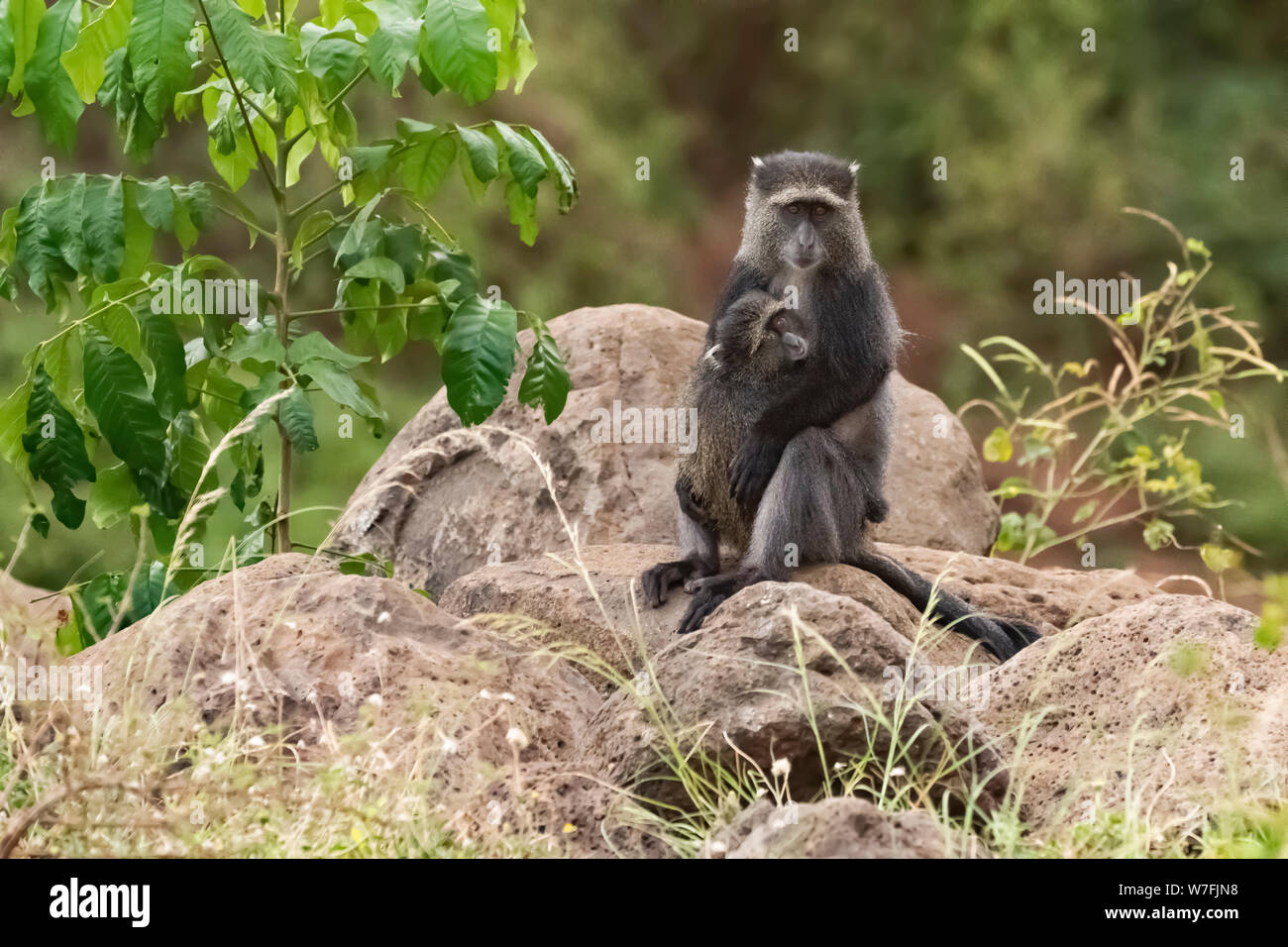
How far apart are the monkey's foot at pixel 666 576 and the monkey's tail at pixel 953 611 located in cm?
67

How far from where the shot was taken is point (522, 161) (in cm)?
568

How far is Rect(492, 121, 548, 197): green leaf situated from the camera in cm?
568

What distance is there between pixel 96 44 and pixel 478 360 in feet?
5.71

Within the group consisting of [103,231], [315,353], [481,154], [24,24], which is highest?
[24,24]

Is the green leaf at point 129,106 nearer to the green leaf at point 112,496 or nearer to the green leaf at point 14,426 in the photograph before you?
the green leaf at point 14,426

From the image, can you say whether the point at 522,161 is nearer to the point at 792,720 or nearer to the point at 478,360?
the point at 478,360

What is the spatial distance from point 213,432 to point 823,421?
4.93 m

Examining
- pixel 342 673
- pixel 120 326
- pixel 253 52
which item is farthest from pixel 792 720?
pixel 120 326

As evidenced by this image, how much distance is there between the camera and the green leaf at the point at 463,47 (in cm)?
485

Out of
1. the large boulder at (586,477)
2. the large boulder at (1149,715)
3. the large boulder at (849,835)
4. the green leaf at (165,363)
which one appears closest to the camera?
the large boulder at (849,835)

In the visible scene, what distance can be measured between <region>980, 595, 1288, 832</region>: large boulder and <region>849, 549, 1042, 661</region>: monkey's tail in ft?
2.38

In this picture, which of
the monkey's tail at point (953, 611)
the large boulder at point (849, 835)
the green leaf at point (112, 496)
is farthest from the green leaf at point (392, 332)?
the large boulder at point (849, 835)

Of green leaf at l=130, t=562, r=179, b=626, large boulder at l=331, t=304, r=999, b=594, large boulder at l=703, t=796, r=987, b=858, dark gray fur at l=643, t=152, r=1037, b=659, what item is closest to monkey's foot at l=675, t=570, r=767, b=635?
dark gray fur at l=643, t=152, r=1037, b=659

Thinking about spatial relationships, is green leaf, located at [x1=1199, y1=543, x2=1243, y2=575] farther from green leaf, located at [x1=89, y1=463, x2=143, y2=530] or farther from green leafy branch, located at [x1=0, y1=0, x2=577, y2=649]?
green leaf, located at [x1=89, y1=463, x2=143, y2=530]
